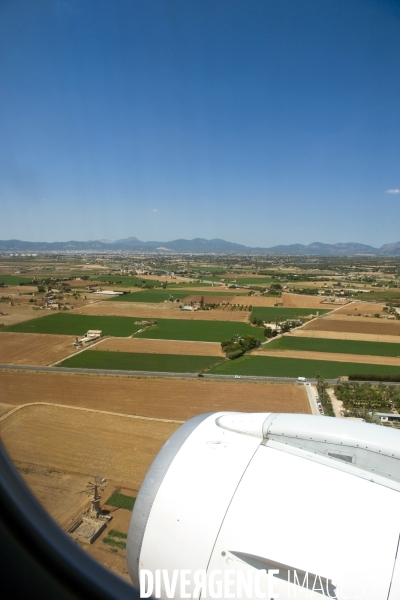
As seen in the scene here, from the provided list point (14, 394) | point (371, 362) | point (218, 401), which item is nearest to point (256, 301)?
point (371, 362)

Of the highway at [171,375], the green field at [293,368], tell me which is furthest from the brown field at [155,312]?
the highway at [171,375]

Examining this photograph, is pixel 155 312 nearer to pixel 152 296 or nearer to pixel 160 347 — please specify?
pixel 152 296

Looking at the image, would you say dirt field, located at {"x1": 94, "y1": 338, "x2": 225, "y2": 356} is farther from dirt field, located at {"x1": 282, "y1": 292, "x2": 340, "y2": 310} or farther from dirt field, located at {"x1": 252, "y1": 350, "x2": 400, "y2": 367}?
dirt field, located at {"x1": 282, "y1": 292, "x2": 340, "y2": 310}

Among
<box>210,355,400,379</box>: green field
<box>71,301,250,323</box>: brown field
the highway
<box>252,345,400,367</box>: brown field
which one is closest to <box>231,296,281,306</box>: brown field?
<box>71,301,250,323</box>: brown field

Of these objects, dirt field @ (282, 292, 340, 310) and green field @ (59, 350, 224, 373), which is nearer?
green field @ (59, 350, 224, 373)

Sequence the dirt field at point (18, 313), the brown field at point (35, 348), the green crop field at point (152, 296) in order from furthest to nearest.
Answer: the green crop field at point (152, 296) < the brown field at point (35, 348) < the dirt field at point (18, 313)

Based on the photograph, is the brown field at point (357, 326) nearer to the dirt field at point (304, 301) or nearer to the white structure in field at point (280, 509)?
the dirt field at point (304, 301)

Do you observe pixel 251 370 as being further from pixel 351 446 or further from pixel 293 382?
pixel 351 446
